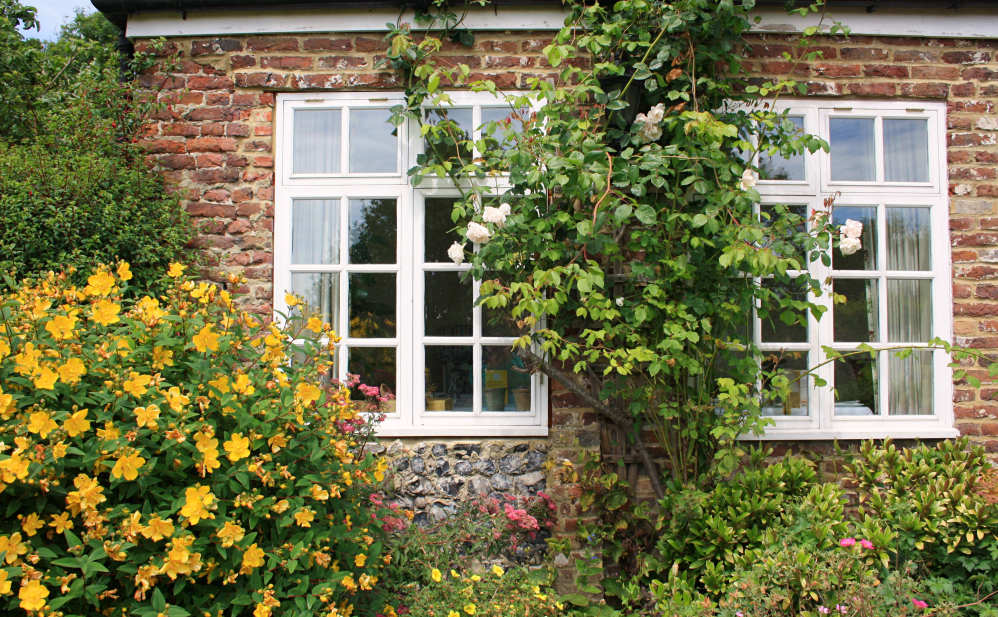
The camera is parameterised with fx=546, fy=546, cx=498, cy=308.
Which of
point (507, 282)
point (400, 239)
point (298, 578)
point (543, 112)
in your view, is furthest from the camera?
point (400, 239)

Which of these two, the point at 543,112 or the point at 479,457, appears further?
the point at 479,457

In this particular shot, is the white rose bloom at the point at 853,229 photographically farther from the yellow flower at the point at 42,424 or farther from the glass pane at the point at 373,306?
the yellow flower at the point at 42,424

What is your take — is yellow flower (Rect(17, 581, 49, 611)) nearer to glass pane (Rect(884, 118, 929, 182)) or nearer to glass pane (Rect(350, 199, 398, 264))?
glass pane (Rect(350, 199, 398, 264))

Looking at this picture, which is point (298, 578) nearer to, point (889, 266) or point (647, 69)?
point (647, 69)

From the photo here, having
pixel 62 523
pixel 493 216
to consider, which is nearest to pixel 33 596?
pixel 62 523

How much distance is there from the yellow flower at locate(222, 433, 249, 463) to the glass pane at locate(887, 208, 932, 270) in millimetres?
3885

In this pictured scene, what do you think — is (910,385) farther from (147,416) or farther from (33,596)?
(33,596)

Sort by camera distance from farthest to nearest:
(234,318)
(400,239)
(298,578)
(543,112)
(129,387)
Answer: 1. (400,239)
2. (543,112)
3. (234,318)
4. (298,578)
5. (129,387)

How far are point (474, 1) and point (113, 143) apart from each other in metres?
2.37

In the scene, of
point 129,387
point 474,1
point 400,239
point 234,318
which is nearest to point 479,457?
point 400,239

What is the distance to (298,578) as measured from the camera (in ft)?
6.53

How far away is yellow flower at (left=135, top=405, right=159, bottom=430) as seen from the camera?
1746 mm

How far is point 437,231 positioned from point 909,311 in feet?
10.2

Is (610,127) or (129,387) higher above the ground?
(610,127)
